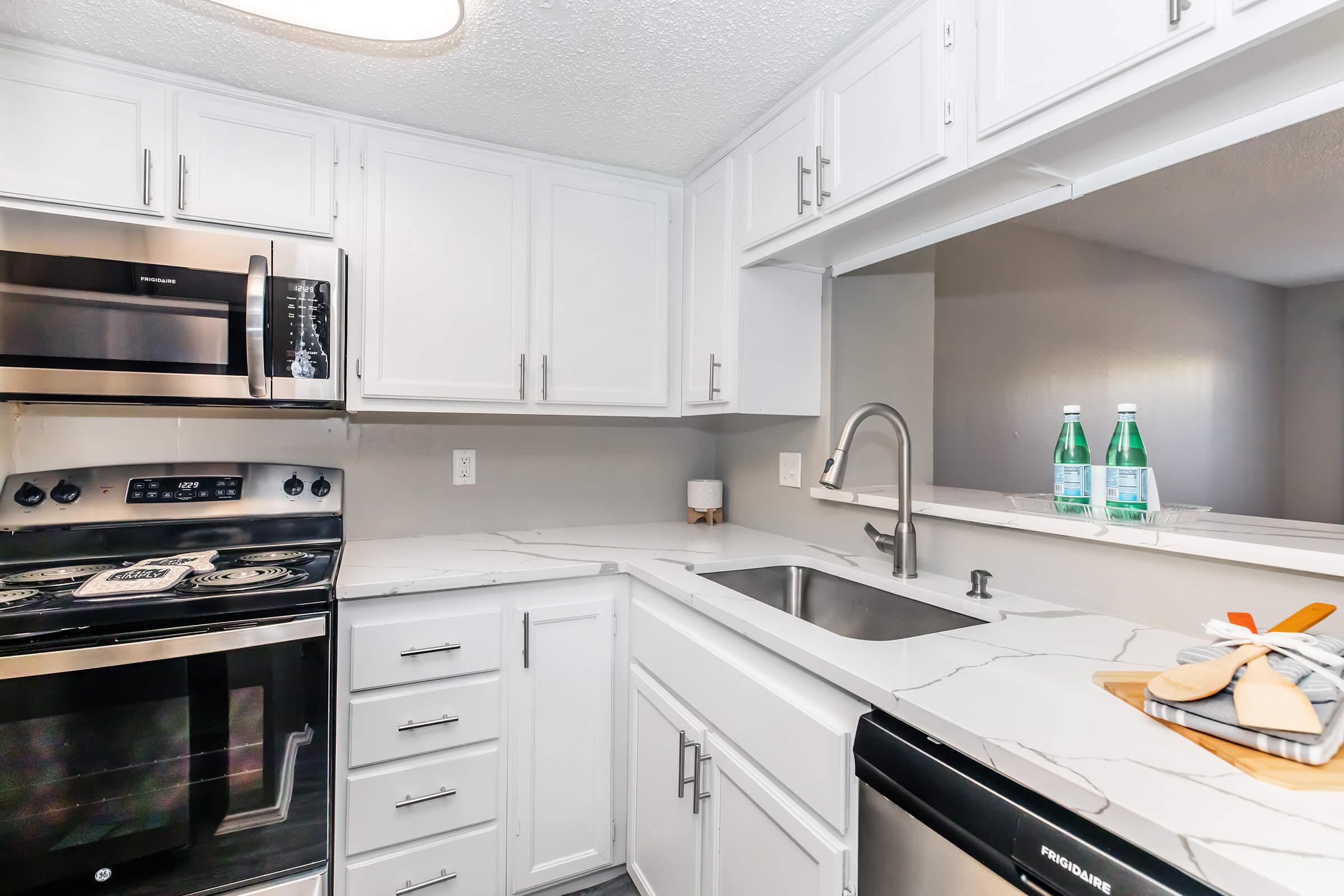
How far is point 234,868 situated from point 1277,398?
226 cm

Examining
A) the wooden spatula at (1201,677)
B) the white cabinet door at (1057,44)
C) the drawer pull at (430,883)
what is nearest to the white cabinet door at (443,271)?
the drawer pull at (430,883)

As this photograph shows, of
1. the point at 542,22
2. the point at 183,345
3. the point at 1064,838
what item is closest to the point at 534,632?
the point at 183,345

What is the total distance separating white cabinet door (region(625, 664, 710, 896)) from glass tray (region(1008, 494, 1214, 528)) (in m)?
0.91

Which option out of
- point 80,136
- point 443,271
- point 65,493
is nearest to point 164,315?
point 80,136

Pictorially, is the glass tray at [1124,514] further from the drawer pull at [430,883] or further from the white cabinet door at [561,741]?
the drawer pull at [430,883]

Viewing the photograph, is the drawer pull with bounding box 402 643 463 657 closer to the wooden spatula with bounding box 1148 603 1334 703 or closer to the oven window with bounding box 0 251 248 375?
the oven window with bounding box 0 251 248 375

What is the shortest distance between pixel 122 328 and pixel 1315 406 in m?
2.52

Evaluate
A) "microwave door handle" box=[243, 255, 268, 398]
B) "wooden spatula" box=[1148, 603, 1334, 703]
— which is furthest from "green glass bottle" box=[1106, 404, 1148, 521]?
"microwave door handle" box=[243, 255, 268, 398]

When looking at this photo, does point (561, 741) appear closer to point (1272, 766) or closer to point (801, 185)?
point (1272, 766)

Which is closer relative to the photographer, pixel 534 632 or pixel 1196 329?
pixel 1196 329

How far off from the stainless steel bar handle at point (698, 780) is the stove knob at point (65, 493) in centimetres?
177

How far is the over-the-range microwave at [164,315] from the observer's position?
1.51 metres

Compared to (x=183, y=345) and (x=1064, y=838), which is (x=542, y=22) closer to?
(x=183, y=345)

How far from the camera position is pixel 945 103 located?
1233 millimetres
